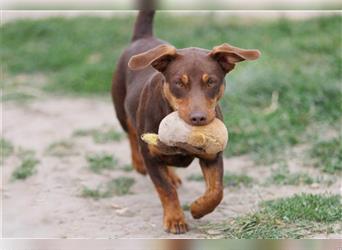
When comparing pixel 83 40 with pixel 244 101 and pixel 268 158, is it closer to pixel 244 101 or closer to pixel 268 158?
pixel 244 101

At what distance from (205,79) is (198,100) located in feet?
0.55

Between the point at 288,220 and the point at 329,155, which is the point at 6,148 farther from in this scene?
the point at 288,220

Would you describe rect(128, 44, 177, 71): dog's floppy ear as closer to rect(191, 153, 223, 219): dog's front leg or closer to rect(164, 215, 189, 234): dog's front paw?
rect(191, 153, 223, 219): dog's front leg

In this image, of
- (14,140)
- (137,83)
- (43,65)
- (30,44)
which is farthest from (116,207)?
(30,44)

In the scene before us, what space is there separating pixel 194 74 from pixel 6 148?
3.46 m

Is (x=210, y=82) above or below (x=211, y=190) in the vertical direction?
above

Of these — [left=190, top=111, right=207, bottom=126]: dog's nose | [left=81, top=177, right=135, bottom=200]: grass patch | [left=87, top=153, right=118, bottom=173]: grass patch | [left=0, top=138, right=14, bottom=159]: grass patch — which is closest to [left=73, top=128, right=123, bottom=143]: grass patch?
[left=87, top=153, right=118, bottom=173]: grass patch

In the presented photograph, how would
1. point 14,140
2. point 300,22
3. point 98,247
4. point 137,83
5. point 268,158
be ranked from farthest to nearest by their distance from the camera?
point 300,22 → point 14,140 → point 268,158 → point 137,83 → point 98,247

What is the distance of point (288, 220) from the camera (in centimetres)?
619

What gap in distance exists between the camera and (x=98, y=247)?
5.60 metres

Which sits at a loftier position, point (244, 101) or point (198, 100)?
point (198, 100)

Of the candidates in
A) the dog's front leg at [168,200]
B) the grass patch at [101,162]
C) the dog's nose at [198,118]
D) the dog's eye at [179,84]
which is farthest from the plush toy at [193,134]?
the grass patch at [101,162]

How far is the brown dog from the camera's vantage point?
5.76 metres

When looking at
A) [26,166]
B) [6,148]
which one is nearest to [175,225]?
[26,166]
